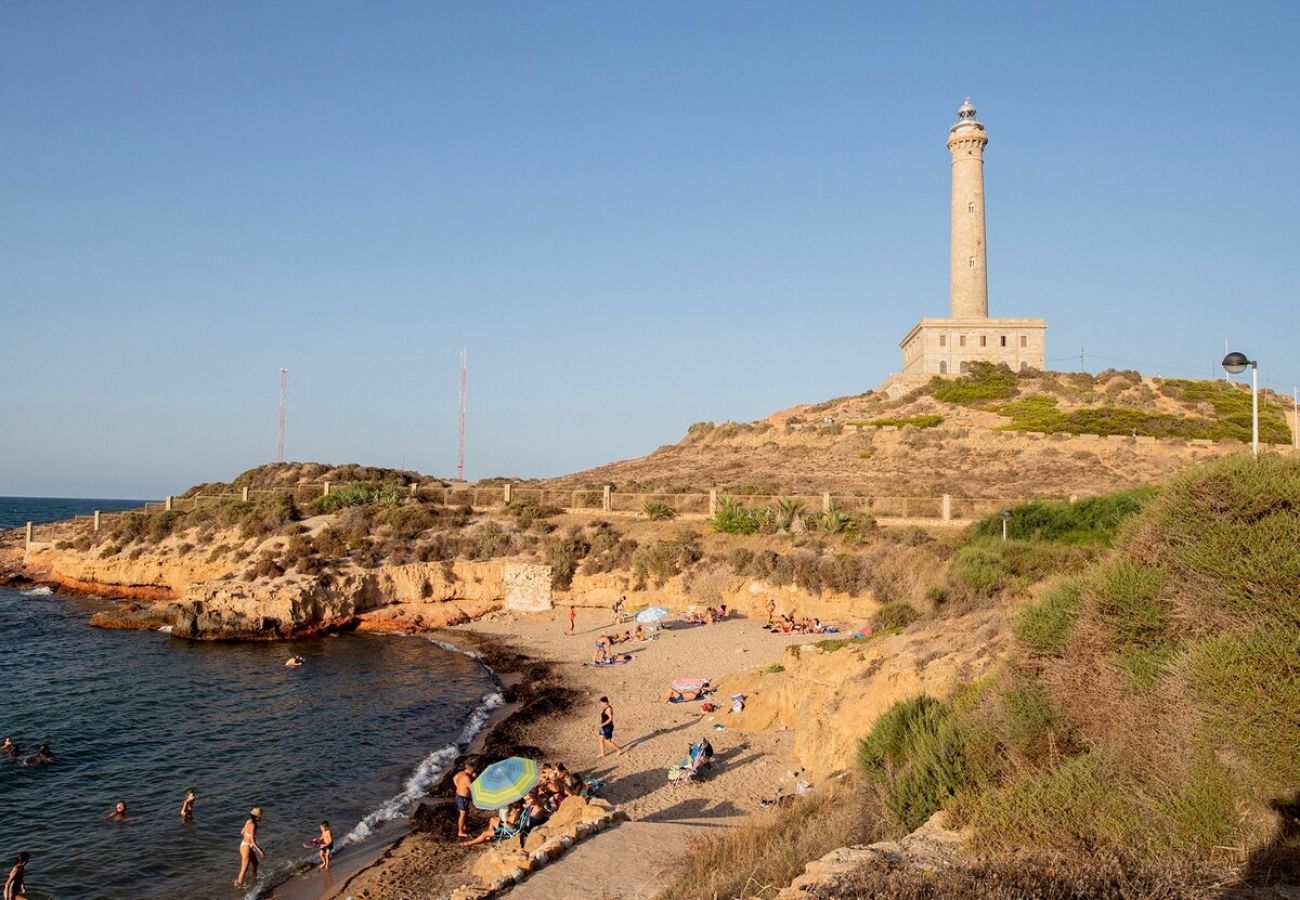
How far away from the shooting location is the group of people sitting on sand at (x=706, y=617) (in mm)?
28016

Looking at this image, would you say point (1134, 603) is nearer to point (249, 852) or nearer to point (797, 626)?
point (249, 852)

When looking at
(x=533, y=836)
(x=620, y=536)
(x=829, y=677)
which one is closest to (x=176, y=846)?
(x=533, y=836)

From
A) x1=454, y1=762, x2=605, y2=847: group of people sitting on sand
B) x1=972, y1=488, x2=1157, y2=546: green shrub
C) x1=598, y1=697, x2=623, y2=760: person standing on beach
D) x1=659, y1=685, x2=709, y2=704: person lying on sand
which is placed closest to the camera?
x1=454, y1=762, x2=605, y2=847: group of people sitting on sand

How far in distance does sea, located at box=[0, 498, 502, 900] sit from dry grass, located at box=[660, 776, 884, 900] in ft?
25.4

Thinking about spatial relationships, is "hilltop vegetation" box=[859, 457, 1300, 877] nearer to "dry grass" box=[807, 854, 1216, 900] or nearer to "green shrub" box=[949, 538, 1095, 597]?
"dry grass" box=[807, 854, 1216, 900]

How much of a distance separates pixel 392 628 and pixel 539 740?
1542cm

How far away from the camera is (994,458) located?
48.4m

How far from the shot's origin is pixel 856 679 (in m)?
14.8

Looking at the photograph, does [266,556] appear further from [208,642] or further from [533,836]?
[533,836]

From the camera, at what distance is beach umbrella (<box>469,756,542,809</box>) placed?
13.3 metres

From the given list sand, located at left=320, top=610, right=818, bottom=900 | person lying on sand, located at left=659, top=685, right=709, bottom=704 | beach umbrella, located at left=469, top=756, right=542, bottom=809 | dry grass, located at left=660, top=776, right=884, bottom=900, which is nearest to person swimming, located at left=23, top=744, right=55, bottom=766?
sand, located at left=320, top=610, right=818, bottom=900

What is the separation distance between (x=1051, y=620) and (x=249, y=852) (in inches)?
492

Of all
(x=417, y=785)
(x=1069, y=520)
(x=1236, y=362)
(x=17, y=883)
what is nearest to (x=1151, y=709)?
(x=1236, y=362)

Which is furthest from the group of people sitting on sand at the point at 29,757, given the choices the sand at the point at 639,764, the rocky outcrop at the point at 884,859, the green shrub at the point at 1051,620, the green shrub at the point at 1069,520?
the green shrub at the point at 1069,520
